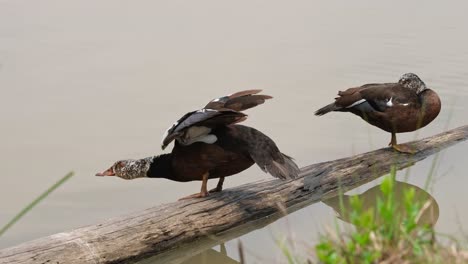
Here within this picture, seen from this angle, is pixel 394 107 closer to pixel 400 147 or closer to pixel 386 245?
pixel 400 147

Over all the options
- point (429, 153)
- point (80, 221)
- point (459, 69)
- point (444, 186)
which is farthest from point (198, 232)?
point (459, 69)

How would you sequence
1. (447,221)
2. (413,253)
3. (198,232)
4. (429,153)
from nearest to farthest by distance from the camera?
(413,253), (198,232), (447,221), (429,153)

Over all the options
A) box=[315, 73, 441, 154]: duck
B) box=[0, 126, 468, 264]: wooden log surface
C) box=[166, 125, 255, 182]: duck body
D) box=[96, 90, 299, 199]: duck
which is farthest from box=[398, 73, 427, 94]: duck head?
box=[166, 125, 255, 182]: duck body

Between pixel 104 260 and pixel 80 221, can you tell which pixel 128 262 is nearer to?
pixel 104 260

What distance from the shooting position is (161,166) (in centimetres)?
515

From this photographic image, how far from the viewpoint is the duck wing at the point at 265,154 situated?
4.89 m

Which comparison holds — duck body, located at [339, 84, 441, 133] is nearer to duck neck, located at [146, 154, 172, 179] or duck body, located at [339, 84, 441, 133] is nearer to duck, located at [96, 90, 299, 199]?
duck, located at [96, 90, 299, 199]

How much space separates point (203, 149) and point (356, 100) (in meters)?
1.65

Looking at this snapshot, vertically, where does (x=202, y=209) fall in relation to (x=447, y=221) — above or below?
above

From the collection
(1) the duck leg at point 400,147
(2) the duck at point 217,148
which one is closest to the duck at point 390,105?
(1) the duck leg at point 400,147

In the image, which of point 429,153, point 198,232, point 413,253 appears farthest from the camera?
point 429,153

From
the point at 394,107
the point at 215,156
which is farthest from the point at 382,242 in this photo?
the point at 394,107

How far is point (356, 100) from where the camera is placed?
609 centimetres

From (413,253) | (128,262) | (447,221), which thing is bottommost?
(447,221)
